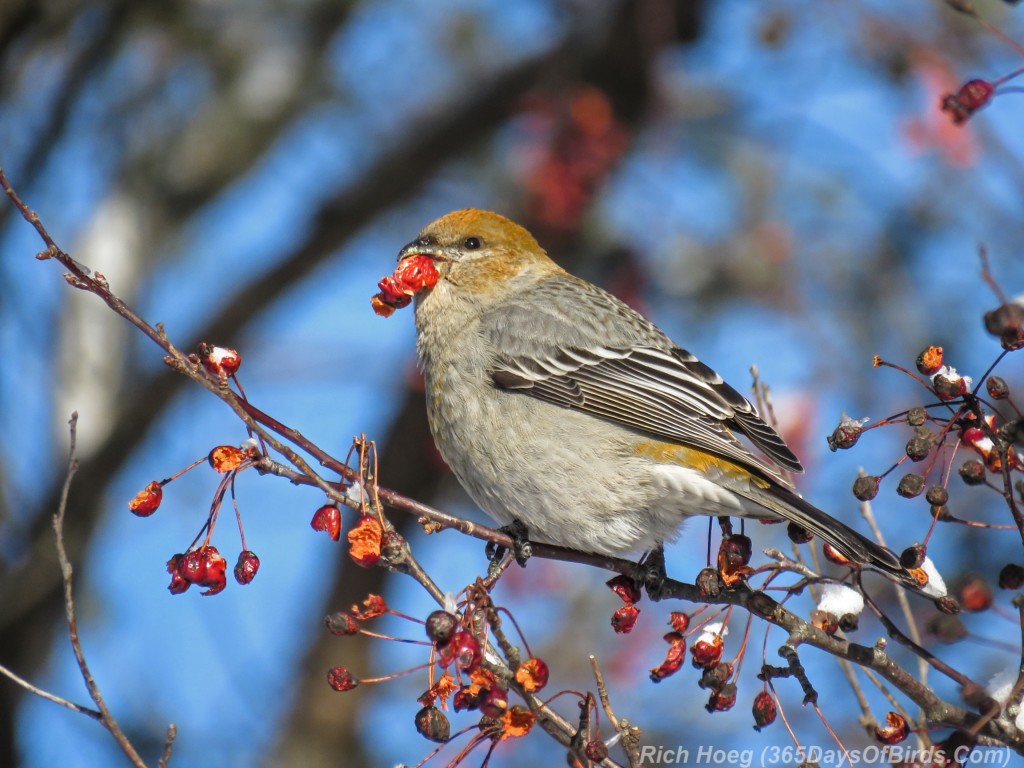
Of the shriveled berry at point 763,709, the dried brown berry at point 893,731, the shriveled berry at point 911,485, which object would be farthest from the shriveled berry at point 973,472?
the shriveled berry at point 763,709

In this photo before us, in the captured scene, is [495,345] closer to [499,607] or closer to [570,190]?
[499,607]

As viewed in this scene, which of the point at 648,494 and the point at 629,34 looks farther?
the point at 629,34

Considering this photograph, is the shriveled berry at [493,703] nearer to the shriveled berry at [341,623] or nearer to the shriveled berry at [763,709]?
the shriveled berry at [341,623]

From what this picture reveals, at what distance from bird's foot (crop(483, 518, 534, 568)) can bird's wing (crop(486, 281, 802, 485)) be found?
497 mm

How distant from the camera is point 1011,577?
2420mm

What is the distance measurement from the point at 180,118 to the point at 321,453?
5994 mm

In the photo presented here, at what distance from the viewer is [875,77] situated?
624cm

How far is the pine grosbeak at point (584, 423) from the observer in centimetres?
373

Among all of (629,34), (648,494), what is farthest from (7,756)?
(629,34)

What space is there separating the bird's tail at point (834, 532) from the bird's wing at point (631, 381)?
0.43 ft

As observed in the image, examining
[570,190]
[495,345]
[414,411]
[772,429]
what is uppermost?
[570,190]

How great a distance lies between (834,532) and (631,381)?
136 cm

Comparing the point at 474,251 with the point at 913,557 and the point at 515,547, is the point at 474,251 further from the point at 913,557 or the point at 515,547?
the point at 913,557

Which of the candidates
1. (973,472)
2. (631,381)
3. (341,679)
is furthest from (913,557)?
(631,381)
